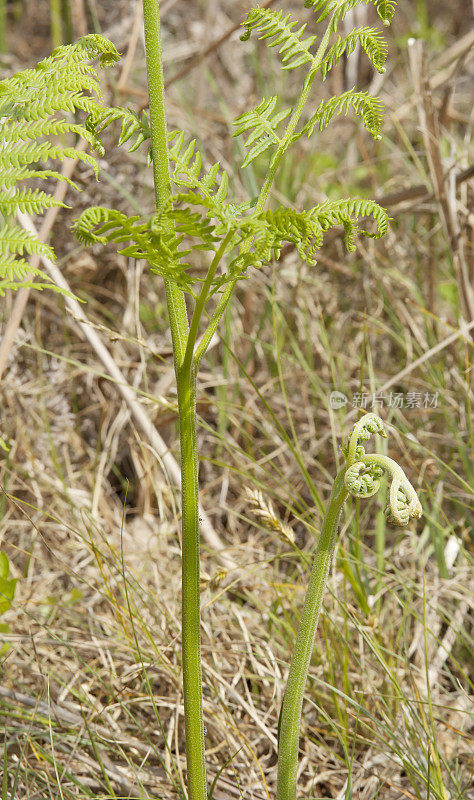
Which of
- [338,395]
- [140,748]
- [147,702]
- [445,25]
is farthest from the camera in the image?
[445,25]

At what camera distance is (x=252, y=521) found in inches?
76.2

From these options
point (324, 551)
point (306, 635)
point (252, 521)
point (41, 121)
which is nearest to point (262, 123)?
point (41, 121)

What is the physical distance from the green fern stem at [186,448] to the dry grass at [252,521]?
0.76 ft

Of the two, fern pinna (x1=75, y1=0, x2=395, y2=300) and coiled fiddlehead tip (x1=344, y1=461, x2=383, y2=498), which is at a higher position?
fern pinna (x1=75, y1=0, x2=395, y2=300)

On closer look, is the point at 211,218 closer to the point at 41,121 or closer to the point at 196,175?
the point at 196,175

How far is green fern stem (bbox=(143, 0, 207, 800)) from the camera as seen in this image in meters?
0.90

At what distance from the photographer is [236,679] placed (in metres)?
1.47

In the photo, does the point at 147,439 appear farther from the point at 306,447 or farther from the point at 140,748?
the point at 140,748

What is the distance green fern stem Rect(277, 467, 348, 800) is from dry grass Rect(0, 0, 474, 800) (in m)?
0.21

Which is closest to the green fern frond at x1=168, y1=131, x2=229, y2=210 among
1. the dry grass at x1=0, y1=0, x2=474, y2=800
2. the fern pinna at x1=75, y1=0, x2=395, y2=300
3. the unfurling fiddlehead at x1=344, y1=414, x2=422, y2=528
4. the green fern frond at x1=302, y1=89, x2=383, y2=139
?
the fern pinna at x1=75, y1=0, x2=395, y2=300

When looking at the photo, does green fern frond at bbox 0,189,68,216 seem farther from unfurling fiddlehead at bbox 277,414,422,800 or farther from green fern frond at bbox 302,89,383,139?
unfurling fiddlehead at bbox 277,414,422,800

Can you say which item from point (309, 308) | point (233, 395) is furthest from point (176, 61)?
point (233, 395)

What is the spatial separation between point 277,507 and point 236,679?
69 centimetres

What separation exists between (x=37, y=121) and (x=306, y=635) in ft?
2.36
